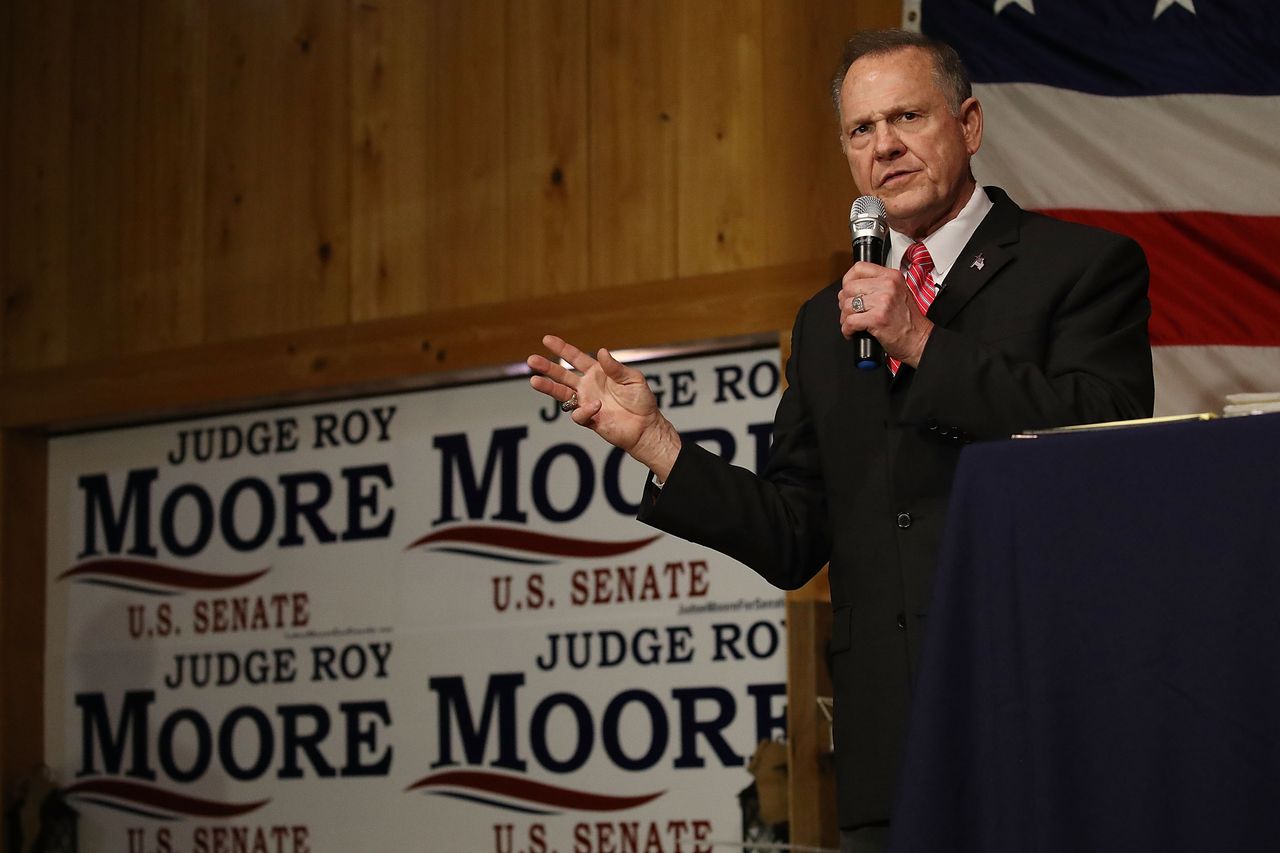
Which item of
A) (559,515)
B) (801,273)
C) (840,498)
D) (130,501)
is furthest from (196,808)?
(840,498)

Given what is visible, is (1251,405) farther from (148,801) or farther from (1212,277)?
(148,801)

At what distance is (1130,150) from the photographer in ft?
12.1

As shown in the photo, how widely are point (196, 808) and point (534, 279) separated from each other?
1.93 metres

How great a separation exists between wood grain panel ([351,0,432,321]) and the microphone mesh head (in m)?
2.74

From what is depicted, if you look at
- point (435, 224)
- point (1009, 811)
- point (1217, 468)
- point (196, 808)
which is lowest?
point (196, 808)

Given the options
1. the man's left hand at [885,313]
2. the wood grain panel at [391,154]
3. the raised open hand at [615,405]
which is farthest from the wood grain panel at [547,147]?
the man's left hand at [885,313]

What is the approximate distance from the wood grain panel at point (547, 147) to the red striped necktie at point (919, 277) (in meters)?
2.35

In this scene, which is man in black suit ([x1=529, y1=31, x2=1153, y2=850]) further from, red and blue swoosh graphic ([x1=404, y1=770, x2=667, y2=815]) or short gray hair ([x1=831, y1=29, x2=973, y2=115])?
red and blue swoosh graphic ([x1=404, y1=770, x2=667, y2=815])

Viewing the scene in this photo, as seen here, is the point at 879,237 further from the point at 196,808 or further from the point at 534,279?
the point at 196,808

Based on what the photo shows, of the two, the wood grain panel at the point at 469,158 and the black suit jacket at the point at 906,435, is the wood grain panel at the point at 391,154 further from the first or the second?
the black suit jacket at the point at 906,435

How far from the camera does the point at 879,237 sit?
1.96 meters

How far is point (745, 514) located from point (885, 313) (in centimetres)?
39

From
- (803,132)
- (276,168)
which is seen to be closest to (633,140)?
(803,132)

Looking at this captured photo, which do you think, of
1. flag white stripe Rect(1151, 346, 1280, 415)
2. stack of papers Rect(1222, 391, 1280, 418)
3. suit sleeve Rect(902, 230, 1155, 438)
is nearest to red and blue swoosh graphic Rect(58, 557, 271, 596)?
flag white stripe Rect(1151, 346, 1280, 415)
